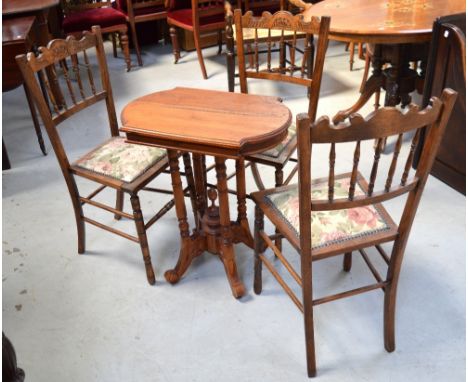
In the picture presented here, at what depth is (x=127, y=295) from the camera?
6.12 ft

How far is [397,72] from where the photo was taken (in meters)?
2.66

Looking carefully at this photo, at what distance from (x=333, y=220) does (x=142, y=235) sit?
775 mm

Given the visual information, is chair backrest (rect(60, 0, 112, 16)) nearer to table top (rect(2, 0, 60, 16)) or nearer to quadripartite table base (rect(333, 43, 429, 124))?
table top (rect(2, 0, 60, 16))

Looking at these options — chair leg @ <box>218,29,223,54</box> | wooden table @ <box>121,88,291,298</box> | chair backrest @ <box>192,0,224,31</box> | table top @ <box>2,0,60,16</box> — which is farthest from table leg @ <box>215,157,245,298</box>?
chair leg @ <box>218,29,223,54</box>

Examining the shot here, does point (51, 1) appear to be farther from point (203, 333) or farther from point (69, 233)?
point (203, 333)

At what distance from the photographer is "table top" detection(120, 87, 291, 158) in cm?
142

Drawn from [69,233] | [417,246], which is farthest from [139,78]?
[417,246]

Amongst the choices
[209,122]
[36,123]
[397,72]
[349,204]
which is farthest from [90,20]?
[349,204]

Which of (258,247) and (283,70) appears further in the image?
(283,70)

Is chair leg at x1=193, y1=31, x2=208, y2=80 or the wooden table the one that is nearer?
the wooden table

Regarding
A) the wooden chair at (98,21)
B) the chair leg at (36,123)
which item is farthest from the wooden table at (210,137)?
the wooden chair at (98,21)

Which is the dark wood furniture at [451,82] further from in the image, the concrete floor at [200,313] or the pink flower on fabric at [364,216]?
the pink flower on fabric at [364,216]

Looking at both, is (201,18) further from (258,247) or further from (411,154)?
(411,154)

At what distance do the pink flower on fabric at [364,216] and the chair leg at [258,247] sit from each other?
0.31 meters
